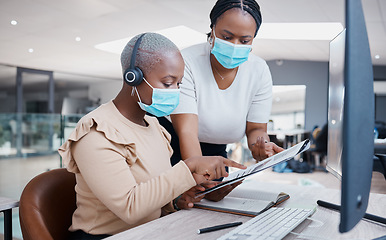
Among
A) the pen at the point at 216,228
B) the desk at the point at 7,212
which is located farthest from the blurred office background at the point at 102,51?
the pen at the point at 216,228

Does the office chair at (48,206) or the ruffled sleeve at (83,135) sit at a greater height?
→ the ruffled sleeve at (83,135)

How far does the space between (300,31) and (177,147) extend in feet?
18.1

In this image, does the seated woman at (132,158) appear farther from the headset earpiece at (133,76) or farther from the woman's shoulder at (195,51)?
the woman's shoulder at (195,51)

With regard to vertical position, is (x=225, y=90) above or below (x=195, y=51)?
below

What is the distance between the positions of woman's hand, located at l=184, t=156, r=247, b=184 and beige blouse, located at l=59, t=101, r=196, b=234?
25 millimetres

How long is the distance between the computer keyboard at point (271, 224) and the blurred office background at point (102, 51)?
2.81ft

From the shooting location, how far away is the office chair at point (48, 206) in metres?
0.91

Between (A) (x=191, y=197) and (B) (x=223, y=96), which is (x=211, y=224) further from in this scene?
(B) (x=223, y=96)

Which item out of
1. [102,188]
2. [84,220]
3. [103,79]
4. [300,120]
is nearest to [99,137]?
[102,188]

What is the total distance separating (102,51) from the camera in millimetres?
7766

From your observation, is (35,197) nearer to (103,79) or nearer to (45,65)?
(45,65)

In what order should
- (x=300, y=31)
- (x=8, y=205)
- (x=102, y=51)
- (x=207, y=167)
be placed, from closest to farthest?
1. (x=207, y=167)
2. (x=8, y=205)
3. (x=300, y=31)
4. (x=102, y=51)

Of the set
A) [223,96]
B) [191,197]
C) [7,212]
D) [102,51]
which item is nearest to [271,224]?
[191,197]

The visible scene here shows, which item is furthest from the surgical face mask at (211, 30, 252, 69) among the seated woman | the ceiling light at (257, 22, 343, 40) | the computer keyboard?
the ceiling light at (257, 22, 343, 40)
